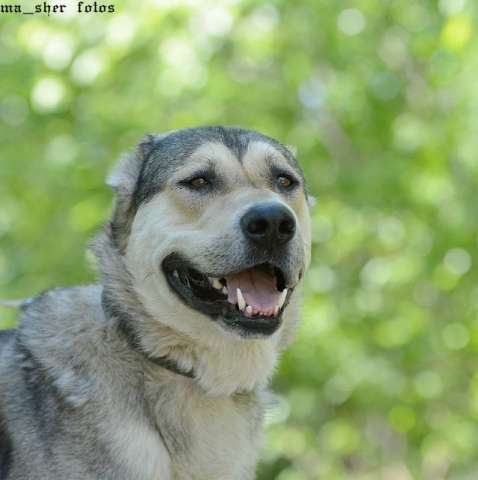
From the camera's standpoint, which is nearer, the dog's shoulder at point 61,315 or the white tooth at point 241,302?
the white tooth at point 241,302

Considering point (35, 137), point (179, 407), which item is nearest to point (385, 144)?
point (35, 137)

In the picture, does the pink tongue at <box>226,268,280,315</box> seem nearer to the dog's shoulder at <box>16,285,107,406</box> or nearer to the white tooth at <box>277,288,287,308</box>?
the white tooth at <box>277,288,287,308</box>

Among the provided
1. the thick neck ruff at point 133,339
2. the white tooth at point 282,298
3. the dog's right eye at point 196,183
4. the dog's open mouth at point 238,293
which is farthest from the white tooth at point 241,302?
the dog's right eye at point 196,183

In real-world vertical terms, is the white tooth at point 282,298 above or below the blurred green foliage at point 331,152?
above

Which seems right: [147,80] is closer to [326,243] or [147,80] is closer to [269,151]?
[326,243]

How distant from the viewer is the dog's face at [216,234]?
3.95 meters

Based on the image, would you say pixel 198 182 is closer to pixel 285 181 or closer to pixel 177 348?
pixel 285 181

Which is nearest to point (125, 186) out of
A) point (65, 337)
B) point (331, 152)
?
point (65, 337)

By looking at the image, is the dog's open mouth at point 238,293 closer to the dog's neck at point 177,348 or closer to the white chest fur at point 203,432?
the dog's neck at point 177,348

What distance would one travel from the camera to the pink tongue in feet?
13.1

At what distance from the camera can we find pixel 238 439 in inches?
163

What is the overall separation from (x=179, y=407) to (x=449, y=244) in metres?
5.12

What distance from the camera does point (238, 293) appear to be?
4000mm

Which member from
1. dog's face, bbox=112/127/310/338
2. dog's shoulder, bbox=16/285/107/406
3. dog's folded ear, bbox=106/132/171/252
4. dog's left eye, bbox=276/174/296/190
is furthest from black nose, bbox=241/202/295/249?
dog's shoulder, bbox=16/285/107/406
